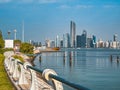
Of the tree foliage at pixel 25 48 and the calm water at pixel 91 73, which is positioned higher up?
the tree foliage at pixel 25 48

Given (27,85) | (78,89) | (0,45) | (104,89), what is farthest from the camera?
(0,45)

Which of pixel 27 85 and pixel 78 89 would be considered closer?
pixel 78 89

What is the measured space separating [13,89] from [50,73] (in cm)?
884

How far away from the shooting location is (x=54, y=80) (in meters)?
7.33

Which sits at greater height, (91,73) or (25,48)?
(25,48)

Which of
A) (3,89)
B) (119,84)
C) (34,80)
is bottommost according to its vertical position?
(119,84)

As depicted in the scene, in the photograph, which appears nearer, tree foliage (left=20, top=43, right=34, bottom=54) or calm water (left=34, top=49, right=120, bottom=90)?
calm water (left=34, top=49, right=120, bottom=90)

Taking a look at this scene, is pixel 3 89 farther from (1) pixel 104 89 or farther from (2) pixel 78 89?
(1) pixel 104 89

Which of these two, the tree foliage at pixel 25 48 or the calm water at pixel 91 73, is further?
the tree foliage at pixel 25 48

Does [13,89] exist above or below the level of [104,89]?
above

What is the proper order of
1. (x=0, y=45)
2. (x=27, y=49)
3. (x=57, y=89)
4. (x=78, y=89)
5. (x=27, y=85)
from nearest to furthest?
1. (x=78, y=89)
2. (x=57, y=89)
3. (x=27, y=85)
4. (x=0, y=45)
5. (x=27, y=49)

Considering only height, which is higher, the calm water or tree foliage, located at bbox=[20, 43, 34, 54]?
tree foliage, located at bbox=[20, 43, 34, 54]

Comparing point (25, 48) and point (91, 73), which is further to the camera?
point (25, 48)

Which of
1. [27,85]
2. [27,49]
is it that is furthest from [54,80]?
[27,49]
